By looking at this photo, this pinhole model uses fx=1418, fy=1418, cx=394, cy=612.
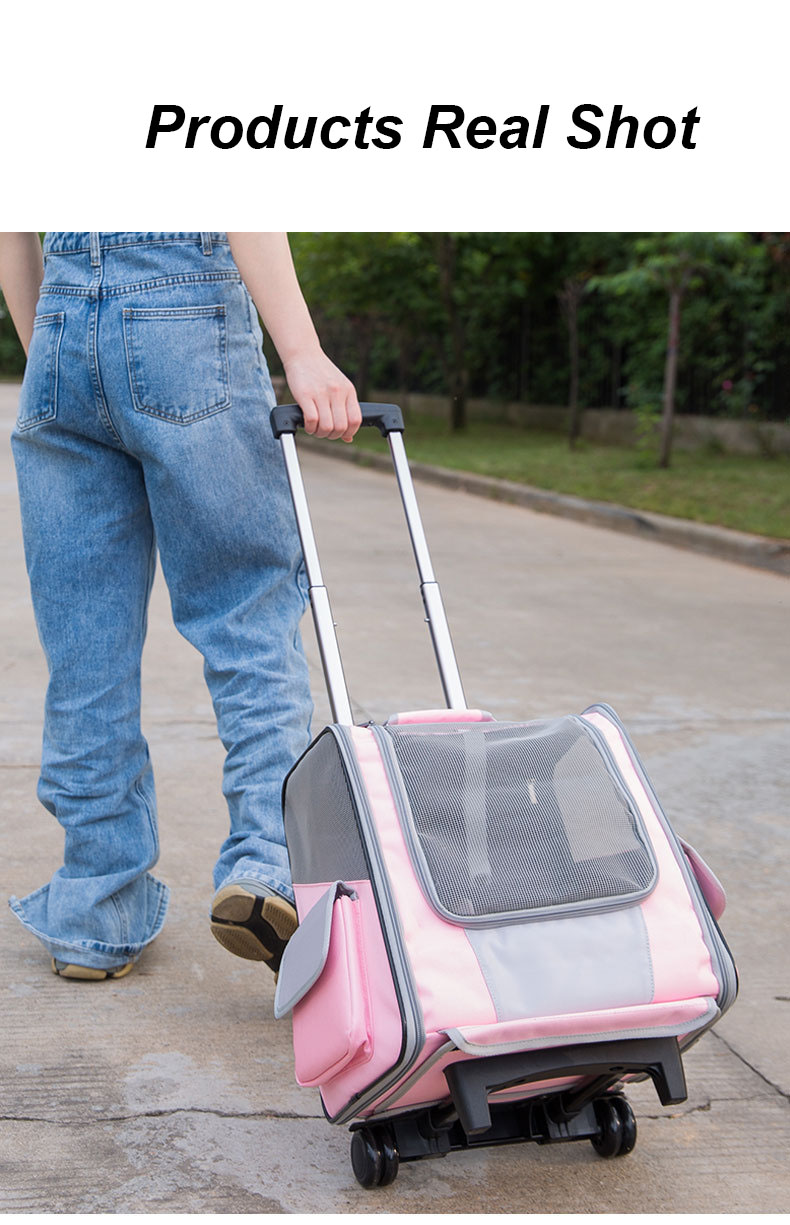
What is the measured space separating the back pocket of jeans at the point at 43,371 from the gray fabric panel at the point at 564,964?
1190 mm

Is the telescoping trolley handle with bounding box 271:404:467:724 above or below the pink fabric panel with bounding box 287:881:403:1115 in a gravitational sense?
above

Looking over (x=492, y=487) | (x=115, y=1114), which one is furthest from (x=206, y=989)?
(x=492, y=487)

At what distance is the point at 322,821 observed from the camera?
196cm

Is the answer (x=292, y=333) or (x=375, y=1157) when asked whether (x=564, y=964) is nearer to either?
(x=375, y=1157)

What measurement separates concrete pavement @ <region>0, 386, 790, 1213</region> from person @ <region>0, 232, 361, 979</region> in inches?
8.1

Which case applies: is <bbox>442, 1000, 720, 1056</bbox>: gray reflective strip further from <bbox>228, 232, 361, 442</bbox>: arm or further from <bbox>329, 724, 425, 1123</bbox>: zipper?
<bbox>228, 232, 361, 442</bbox>: arm

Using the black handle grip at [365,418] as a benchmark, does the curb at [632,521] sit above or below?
below

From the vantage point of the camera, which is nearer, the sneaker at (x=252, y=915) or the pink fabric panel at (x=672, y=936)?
the pink fabric panel at (x=672, y=936)

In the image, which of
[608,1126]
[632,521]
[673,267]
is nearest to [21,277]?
[608,1126]

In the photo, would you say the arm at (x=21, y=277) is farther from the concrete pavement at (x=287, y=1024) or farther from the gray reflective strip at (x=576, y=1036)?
the gray reflective strip at (x=576, y=1036)

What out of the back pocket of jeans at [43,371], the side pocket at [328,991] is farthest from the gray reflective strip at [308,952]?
the back pocket of jeans at [43,371]

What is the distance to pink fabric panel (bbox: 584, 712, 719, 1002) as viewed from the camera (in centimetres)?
179

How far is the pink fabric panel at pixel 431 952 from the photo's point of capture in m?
1.71

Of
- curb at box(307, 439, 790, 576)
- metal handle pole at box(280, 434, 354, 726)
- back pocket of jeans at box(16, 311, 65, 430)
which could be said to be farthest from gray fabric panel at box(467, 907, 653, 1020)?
curb at box(307, 439, 790, 576)
